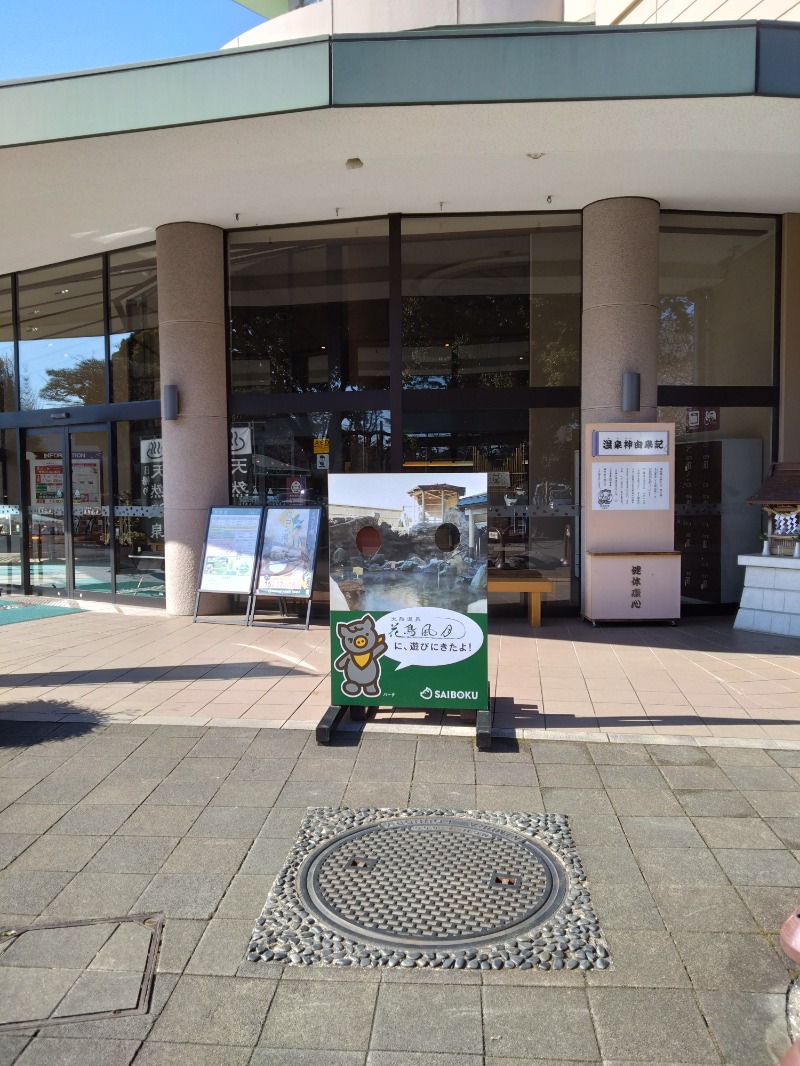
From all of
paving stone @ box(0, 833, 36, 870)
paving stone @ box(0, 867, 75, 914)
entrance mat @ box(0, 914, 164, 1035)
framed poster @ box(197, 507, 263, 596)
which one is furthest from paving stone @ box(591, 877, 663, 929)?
framed poster @ box(197, 507, 263, 596)

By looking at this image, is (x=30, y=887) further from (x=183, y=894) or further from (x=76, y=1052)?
(x=76, y=1052)

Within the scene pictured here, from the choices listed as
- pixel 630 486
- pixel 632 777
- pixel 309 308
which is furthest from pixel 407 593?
pixel 309 308

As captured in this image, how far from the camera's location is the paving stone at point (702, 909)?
2.73 metres

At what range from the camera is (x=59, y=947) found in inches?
104

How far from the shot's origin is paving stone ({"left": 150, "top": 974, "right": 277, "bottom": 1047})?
2.21 meters

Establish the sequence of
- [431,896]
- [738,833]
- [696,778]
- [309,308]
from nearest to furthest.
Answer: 1. [431,896]
2. [738,833]
3. [696,778]
4. [309,308]

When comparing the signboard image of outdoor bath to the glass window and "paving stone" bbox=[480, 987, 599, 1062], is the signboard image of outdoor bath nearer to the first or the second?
"paving stone" bbox=[480, 987, 599, 1062]

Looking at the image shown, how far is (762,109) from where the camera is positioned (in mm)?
5781

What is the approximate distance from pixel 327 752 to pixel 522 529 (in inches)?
192

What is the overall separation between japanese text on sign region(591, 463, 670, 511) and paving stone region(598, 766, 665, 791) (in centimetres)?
421

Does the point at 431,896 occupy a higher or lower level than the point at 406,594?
lower

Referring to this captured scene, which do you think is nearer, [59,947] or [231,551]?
[59,947]

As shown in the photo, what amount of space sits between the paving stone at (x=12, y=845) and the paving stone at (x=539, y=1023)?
2094 millimetres

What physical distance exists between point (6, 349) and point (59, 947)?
10.2 m
